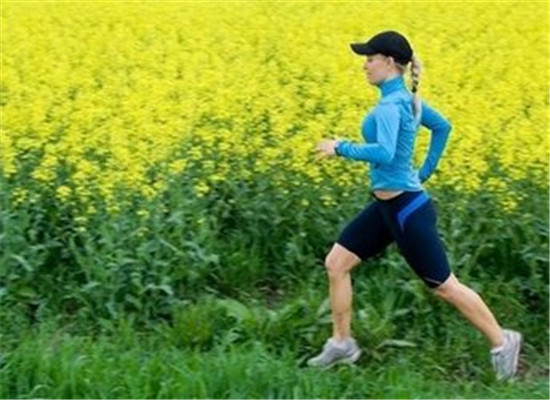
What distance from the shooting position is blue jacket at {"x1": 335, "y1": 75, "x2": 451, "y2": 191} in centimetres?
509

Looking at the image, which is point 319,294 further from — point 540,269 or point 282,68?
point 282,68

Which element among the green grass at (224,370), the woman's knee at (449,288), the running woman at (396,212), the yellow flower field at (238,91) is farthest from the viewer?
the yellow flower field at (238,91)

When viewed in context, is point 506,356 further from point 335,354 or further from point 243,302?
point 243,302

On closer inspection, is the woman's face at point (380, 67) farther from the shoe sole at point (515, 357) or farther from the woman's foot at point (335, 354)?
the shoe sole at point (515, 357)

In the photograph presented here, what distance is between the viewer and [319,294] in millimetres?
5969

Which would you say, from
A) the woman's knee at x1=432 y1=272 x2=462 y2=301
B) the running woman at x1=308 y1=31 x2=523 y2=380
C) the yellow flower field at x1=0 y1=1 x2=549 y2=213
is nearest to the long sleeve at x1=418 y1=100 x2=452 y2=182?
the running woman at x1=308 y1=31 x2=523 y2=380

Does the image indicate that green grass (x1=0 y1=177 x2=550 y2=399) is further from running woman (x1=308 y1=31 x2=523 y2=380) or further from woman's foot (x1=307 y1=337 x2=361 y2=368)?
running woman (x1=308 y1=31 x2=523 y2=380)

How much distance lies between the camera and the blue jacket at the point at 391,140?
5.09 m

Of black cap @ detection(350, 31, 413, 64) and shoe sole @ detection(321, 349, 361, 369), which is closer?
black cap @ detection(350, 31, 413, 64)

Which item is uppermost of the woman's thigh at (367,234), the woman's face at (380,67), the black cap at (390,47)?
the black cap at (390,47)

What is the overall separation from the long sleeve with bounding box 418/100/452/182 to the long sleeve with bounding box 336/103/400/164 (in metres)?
0.39

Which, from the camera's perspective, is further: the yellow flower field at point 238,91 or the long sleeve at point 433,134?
the yellow flower field at point 238,91

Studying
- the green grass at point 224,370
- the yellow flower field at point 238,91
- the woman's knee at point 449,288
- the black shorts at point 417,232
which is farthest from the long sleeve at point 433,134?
the green grass at point 224,370

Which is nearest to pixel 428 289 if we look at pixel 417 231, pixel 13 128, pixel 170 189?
pixel 417 231
